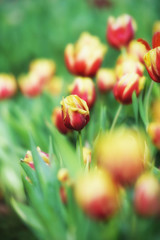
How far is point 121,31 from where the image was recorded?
0.80 metres

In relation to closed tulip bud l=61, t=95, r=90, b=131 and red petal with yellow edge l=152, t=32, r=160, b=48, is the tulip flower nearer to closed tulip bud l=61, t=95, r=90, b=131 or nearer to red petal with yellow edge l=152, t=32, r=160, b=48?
red petal with yellow edge l=152, t=32, r=160, b=48

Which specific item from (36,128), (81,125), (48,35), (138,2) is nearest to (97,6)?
(138,2)

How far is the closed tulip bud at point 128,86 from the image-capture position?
599mm

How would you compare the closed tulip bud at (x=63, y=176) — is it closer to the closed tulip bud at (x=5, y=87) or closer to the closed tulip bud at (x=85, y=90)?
the closed tulip bud at (x=85, y=90)

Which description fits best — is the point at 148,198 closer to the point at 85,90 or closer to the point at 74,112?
the point at 74,112

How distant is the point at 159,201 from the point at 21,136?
0.58 meters

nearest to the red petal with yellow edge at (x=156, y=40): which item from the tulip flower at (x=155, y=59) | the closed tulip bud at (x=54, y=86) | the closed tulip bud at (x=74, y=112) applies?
the tulip flower at (x=155, y=59)

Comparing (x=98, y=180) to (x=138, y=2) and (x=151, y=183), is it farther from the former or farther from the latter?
(x=138, y=2)

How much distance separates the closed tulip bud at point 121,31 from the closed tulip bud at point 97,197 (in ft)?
1.79

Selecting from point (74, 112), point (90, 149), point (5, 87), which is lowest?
point (90, 149)

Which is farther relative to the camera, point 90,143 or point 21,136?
point 21,136

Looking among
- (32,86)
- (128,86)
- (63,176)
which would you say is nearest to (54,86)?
(32,86)

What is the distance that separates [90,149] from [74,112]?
6.3 inches

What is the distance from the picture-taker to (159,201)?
1.12 ft
